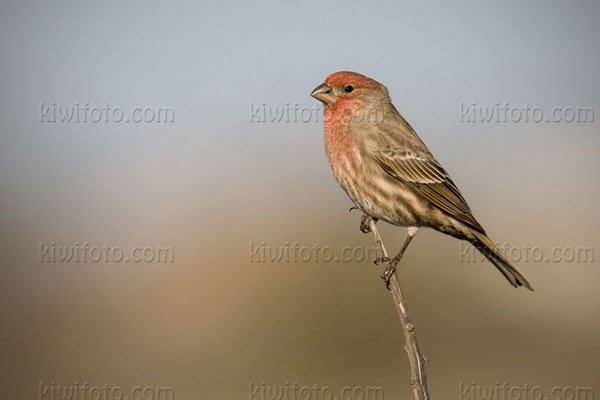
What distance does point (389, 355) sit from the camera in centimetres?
1075

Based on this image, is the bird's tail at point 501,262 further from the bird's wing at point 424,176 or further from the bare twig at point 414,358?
the bare twig at point 414,358

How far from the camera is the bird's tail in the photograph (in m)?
6.06

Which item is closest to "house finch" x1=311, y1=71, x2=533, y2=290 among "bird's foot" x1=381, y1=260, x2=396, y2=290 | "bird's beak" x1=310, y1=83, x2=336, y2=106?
"bird's beak" x1=310, y1=83, x2=336, y2=106

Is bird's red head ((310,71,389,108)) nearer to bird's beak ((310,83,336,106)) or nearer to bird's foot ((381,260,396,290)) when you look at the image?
bird's beak ((310,83,336,106))

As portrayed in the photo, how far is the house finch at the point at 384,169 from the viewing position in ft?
21.0

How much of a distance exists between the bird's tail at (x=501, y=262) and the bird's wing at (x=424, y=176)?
126 millimetres

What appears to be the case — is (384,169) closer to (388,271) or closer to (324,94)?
(324,94)

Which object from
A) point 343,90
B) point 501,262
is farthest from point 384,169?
point 501,262

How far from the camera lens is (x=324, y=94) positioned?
21.8 feet

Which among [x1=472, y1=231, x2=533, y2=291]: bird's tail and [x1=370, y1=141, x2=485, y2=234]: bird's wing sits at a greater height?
[x1=370, y1=141, x2=485, y2=234]: bird's wing

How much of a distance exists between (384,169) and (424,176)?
1.55 ft

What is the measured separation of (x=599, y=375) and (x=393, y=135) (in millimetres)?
7303

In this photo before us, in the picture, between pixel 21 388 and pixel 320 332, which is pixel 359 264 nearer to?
pixel 320 332

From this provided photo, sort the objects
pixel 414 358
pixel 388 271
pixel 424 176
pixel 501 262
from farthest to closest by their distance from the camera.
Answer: pixel 424 176, pixel 501 262, pixel 388 271, pixel 414 358
